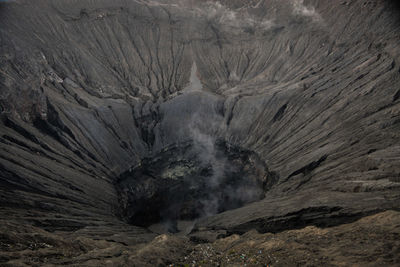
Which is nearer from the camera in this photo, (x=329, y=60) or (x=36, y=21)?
(x=329, y=60)

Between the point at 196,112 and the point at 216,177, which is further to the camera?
the point at 196,112

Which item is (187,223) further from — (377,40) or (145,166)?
(377,40)

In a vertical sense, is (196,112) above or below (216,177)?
above

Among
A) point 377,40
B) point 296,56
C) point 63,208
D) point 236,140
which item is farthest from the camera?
point 296,56

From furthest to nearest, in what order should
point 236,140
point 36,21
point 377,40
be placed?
point 36,21, point 236,140, point 377,40

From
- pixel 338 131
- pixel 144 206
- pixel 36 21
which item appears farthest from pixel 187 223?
pixel 36 21

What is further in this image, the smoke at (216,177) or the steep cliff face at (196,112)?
the smoke at (216,177)

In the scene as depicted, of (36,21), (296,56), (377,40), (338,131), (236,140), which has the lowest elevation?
(338,131)

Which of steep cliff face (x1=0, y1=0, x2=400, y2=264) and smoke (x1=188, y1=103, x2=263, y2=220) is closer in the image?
steep cliff face (x1=0, y1=0, x2=400, y2=264)
